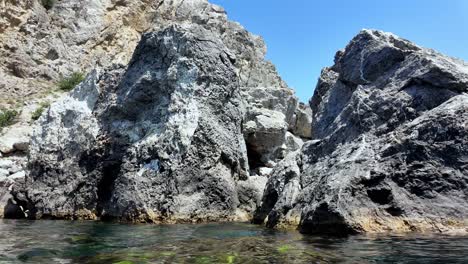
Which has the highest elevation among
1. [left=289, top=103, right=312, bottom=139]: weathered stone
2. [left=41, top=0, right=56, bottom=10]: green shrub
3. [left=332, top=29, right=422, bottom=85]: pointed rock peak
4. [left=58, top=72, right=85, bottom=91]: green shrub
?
[left=41, top=0, right=56, bottom=10]: green shrub

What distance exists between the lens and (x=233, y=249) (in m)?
8.16

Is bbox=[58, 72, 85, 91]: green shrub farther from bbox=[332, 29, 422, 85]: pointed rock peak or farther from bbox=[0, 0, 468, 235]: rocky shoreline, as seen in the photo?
bbox=[332, 29, 422, 85]: pointed rock peak

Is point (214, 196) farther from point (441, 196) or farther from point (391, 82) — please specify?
point (441, 196)

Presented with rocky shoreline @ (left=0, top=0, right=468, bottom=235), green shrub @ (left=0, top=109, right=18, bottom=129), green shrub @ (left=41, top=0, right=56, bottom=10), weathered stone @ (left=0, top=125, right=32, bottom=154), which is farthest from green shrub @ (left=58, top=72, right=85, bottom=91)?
green shrub @ (left=41, top=0, right=56, bottom=10)

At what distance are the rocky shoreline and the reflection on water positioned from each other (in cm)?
138

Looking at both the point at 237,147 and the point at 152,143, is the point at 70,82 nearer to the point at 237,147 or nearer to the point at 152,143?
the point at 152,143

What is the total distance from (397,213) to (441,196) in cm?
104

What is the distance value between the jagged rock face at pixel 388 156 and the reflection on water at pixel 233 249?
0.97 metres

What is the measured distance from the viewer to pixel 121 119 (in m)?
18.8

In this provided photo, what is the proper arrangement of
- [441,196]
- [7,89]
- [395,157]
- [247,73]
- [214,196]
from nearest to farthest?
[441,196]
[395,157]
[214,196]
[7,89]
[247,73]

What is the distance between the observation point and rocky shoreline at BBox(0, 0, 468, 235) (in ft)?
34.2

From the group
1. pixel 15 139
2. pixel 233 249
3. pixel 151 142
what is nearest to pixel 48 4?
pixel 15 139

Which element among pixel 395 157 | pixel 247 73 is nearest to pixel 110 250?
pixel 395 157

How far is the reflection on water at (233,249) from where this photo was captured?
6961 mm
